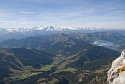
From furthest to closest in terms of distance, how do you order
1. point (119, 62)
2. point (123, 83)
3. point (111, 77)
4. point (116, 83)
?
point (119, 62) → point (111, 77) → point (116, 83) → point (123, 83)

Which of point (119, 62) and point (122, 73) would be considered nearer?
point (122, 73)

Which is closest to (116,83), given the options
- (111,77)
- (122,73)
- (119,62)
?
(122,73)

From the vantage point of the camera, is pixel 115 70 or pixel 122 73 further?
pixel 115 70

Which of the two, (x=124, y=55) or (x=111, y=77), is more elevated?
(x=124, y=55)

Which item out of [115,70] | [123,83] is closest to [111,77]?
[115,70]

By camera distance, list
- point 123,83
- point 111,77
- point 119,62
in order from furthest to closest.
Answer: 1. point 119,62
2. point 111,77
3. point 123,83

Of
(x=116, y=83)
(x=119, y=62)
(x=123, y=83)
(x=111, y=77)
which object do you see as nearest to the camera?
(x=123, y=83)

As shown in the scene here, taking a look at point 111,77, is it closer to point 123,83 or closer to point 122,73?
point 122,73

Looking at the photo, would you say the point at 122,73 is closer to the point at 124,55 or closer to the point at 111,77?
the point at 111,77

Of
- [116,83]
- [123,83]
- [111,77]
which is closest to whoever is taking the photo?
[123,83]
